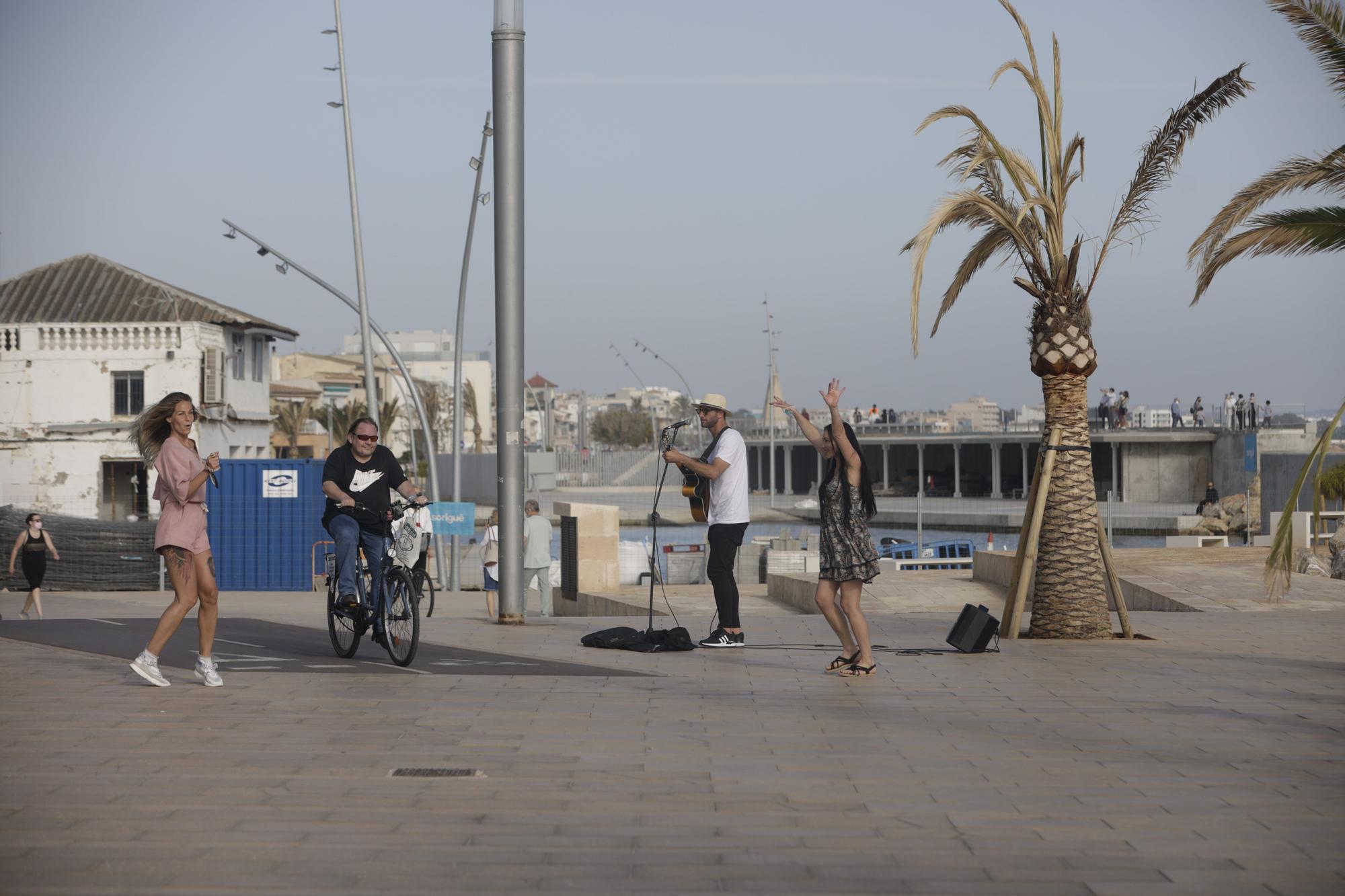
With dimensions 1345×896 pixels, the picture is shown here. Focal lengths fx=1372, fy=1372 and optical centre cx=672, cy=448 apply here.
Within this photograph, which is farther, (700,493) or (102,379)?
(102,379)

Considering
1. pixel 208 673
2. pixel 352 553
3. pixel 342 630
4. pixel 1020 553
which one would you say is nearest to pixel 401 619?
pixel 352 553

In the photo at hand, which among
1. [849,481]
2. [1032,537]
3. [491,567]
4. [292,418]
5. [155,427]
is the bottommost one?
[491,567]

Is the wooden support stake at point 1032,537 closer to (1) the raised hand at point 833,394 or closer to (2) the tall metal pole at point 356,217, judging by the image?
(1) the raised hand at point 833,394

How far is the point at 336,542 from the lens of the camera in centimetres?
962

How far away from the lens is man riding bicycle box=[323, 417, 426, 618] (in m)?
9.51

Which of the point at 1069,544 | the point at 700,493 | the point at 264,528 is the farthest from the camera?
the point at 264,528

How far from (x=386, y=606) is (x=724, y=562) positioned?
2.52 m

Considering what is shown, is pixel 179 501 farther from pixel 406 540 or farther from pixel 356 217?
pixel 356 217

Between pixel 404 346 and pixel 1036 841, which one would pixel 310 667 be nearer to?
pixel 1036 841

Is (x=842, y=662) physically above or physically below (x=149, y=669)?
below

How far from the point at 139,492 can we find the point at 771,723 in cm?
3613

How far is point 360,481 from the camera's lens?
959cm

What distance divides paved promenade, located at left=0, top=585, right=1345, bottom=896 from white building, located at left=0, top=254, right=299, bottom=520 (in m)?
32.1

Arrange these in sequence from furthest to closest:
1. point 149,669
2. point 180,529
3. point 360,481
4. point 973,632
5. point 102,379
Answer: point 102,379
point 973,632
point 360,481
point 149,669
point 180,529
